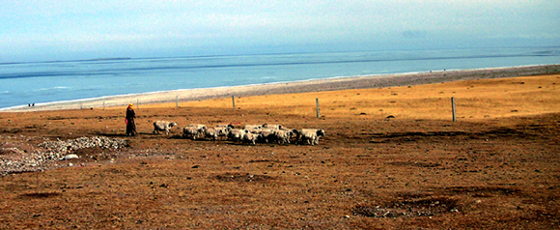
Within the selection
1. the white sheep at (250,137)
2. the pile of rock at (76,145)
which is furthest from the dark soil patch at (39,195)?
the white sheep at (250,137)

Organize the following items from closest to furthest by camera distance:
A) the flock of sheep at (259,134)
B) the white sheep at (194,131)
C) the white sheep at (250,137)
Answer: the flock of sheep at (259,134)
the white sheep at (250,137)
the white sheep at (194,131)

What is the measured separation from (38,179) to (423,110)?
25643 mm

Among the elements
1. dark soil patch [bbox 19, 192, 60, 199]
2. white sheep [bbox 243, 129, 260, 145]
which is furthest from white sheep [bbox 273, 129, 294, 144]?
dark soil patch [bbox 19, 192, 60, 199]

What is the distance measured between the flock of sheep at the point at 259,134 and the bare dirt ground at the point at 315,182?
50cm

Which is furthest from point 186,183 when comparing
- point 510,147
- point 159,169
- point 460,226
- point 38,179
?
point 510,147

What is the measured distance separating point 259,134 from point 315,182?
29.3 ft

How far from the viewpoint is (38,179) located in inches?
625

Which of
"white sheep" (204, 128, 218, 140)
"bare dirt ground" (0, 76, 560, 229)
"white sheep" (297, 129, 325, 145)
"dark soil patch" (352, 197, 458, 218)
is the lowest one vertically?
"dark soil patch" (352, 197, 458, 218)

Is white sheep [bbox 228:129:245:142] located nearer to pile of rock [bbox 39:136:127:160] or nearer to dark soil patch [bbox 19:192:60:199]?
pile of rock [bbox 39:136:127:160]

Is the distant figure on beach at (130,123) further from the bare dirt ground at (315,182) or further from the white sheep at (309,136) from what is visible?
the white sheep at (309,136)

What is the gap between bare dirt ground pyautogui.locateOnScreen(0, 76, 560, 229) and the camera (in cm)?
1121

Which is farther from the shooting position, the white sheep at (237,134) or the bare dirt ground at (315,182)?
the white sheep at (237,134)

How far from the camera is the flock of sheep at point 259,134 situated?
73.9 ft

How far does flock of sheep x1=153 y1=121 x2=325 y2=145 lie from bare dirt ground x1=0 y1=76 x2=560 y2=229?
497 millimetres
